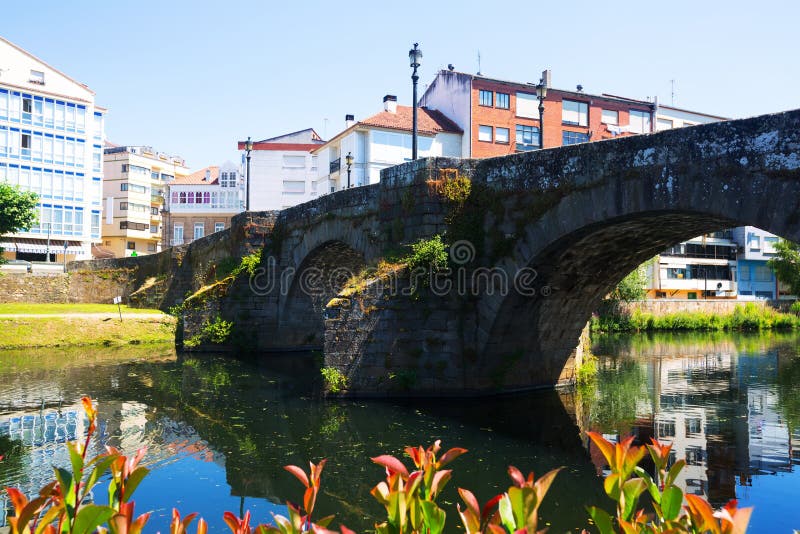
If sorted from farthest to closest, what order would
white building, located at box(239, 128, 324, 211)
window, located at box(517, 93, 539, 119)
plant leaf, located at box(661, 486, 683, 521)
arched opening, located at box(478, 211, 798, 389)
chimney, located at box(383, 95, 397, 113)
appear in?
white building, located at box(239, 128, 324, 211)
chimney, located at box(383, 95, 397, 113)
window, located at box(517, 93, 539, 119)
arched opening, located at box(478, 211, 798, 389)
plant leaf, located at box(661, 486, 683, 521)

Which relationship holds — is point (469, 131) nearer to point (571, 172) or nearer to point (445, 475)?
point (571, 172)

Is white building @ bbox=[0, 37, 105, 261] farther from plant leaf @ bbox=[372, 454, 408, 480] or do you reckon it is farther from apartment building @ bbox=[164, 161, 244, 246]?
plant leaf @ bbox=[372, 454, 408, 480]

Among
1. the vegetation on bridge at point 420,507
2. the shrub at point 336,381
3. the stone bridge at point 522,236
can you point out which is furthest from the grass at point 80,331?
the vegetation on bridge at point 420,507

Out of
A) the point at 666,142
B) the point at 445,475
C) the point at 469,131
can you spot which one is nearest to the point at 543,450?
the point at 666,142

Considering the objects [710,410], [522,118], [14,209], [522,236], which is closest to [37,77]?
[14,209]

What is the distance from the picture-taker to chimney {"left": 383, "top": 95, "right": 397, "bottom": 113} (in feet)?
149

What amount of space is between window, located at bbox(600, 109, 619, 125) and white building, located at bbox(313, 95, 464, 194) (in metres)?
12.1

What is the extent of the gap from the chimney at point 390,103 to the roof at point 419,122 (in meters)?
Result: 0.51

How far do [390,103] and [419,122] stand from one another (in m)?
5.13

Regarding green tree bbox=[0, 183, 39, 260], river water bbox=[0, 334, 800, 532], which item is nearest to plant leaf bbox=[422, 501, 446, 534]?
river water bbox=[0, 334, 800, 532]

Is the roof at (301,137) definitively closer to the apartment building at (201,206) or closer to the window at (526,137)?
the apartment building at (201,206)

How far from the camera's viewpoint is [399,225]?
609 inches

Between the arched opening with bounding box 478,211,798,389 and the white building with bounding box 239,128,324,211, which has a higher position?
the white building with bounding box 239,128,324,211

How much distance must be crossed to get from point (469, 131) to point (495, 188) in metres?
29.5
